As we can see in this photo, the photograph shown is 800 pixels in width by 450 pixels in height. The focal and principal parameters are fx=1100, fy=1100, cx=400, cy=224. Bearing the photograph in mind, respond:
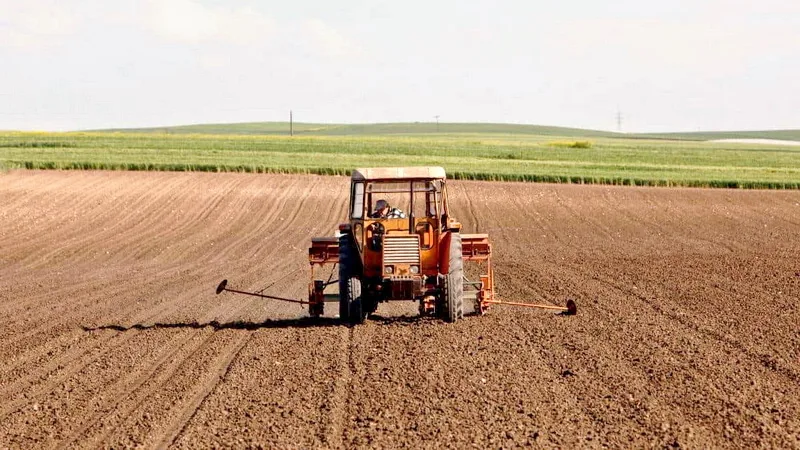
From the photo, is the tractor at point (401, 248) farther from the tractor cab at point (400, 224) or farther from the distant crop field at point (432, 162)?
the distant crop field at point (432, 162)

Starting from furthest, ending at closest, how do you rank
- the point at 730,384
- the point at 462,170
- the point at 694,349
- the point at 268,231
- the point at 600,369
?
the point at 462,170, the point at 268,231, the point at 694,349, the point at 600,369, the point at 730,384

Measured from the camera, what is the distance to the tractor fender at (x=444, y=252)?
13.9 meters

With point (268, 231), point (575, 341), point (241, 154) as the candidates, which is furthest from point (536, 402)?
point (241, 154)

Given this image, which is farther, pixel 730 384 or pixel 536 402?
pixel 730 384

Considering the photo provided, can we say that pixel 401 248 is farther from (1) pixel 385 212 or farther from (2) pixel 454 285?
(2) pixel 454 285

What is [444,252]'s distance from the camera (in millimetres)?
13977

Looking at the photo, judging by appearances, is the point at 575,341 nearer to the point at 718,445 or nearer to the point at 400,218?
the point at 400,218

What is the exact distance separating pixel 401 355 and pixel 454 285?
2.17 m

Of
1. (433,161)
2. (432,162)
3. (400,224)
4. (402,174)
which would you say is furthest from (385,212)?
(433,161)

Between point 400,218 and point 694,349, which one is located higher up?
point 400,218

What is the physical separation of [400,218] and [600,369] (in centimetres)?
397

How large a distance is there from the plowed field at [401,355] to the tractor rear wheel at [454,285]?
29 cm

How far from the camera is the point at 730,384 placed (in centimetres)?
1023

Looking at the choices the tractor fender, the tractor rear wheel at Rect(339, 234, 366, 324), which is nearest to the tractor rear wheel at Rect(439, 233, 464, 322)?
the tractor fender
